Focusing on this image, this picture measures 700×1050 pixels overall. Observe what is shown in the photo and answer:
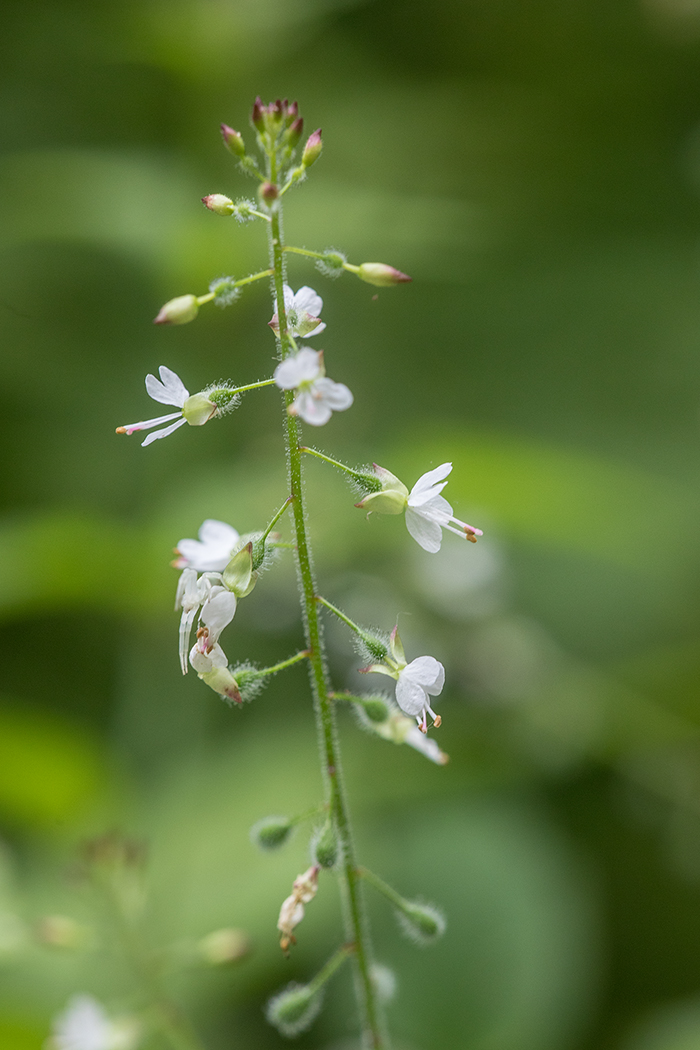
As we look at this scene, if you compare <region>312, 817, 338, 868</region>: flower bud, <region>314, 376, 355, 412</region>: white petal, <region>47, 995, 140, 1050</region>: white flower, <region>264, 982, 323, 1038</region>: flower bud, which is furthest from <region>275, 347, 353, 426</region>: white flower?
<region>47, 995, 140, 1050</region>: white flower

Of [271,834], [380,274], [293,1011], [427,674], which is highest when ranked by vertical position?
[380,274]

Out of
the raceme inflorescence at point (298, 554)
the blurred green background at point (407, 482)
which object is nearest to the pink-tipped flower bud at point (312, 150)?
the raceme inflorescence at point (298, 554)

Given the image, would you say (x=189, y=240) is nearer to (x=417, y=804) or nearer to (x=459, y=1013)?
(x=417, y=804)

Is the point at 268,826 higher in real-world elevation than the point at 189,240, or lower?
lower

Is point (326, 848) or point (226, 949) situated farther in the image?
point (226, 949)

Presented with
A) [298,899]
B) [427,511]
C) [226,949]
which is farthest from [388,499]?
[226,949]

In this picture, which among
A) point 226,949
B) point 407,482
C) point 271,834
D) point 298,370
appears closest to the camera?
point 298,370

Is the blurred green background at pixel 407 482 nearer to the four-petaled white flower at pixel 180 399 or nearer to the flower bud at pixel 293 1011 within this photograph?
the flower bud at pixel 293 1011

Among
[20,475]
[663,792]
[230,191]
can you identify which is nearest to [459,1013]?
[663,792]

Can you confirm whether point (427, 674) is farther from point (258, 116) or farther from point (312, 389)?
point (258, 116)
